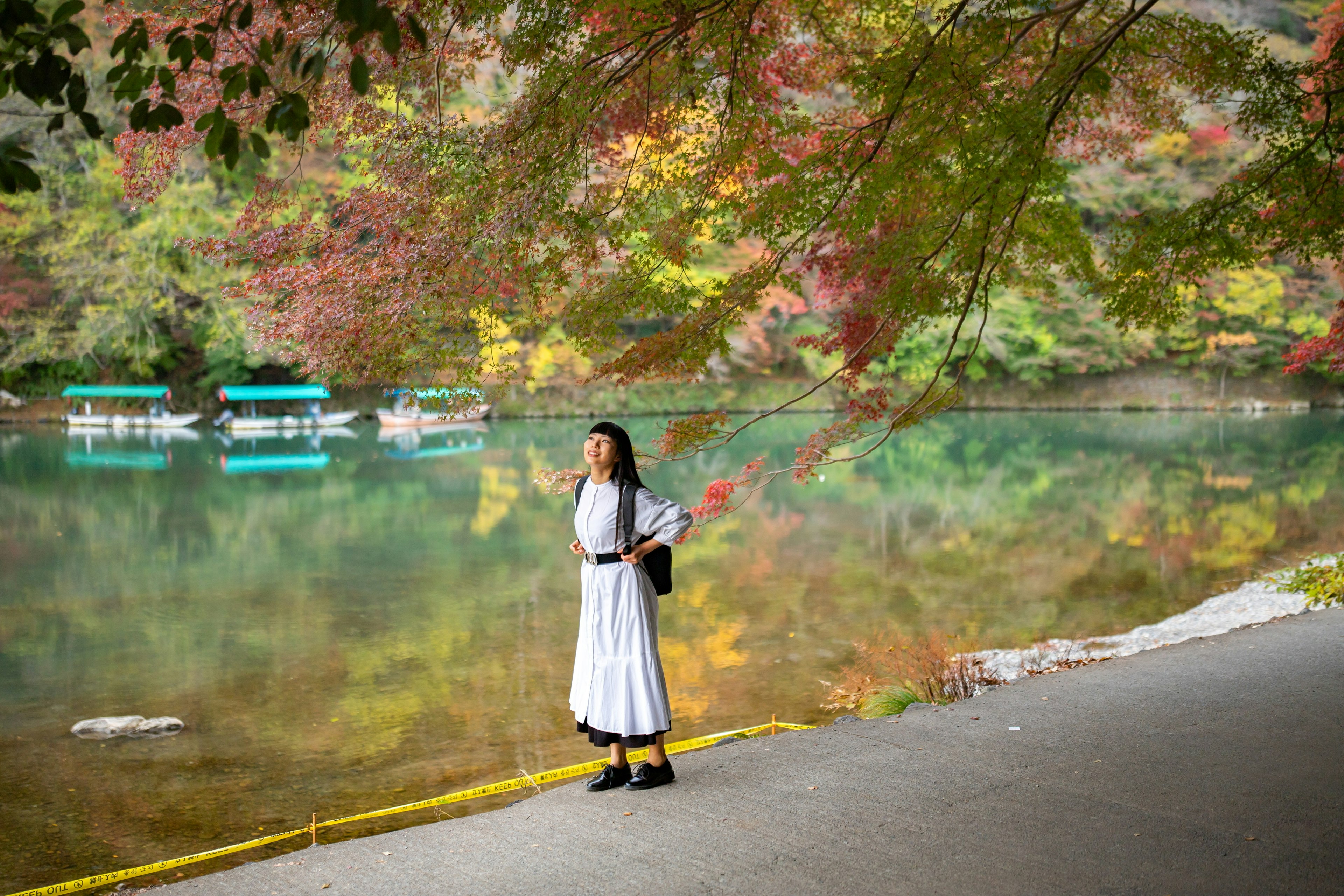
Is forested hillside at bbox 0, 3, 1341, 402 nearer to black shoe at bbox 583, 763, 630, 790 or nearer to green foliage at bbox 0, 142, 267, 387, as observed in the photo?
green foliage at bbox 0, 142, 267, 387

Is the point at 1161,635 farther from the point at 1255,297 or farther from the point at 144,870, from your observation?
the point at 1255,297

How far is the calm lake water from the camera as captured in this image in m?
6.23

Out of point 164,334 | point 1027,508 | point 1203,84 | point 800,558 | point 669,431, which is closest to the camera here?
point 669,431

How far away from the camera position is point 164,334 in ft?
118

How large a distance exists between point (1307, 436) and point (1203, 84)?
25.4 metres

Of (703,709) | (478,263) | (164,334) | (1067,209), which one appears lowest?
(703,709)

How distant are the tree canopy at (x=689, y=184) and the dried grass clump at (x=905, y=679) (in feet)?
4.64

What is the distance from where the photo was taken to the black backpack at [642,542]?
4.18 meters

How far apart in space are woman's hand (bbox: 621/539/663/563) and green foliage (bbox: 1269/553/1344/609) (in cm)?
620

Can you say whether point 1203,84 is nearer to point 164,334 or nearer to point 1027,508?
point 1027,508

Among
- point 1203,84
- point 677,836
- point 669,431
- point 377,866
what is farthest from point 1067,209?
point 377,866

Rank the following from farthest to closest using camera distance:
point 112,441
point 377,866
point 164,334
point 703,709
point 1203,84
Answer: point 164,334 < point 112,441 < point 703,709 < point 1203,84 < point 377,866

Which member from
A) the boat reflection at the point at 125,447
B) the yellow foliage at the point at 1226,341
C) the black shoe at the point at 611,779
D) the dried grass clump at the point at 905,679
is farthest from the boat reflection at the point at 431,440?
the yellow foliage at the point at 1226,341

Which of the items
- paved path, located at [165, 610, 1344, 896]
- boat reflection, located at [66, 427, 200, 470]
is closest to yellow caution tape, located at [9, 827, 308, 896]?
paved path, located at [165, 610, 1344, 896]
